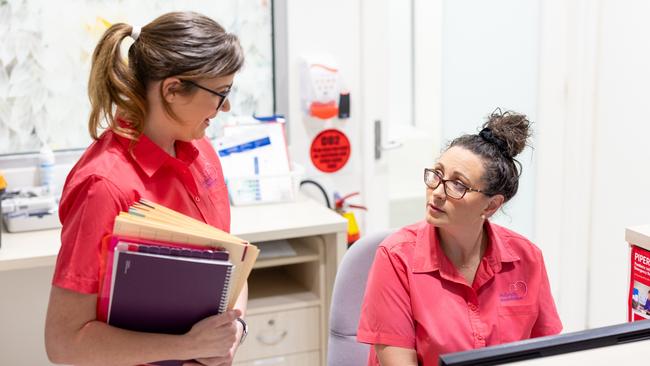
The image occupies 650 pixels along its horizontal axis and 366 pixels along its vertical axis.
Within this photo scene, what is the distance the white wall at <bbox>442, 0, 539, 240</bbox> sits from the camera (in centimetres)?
326

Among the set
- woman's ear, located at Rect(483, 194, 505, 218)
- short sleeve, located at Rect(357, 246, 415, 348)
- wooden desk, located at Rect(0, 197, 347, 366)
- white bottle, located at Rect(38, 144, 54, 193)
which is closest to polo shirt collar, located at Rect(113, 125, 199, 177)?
short sleeve, located at Rect(357, 246, 415, 348)

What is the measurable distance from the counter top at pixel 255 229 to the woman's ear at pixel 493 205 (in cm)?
83

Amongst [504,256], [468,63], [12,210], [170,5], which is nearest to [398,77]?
[468,63]

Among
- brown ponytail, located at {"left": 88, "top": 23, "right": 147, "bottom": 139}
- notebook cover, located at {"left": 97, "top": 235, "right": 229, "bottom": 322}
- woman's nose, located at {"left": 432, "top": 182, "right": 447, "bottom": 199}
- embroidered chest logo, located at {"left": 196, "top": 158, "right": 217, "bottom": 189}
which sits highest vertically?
brown ponytail, located at {"left": 88, "top": 23, "right": 147, "bottom": 139}

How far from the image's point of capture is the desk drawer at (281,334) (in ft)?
8.21

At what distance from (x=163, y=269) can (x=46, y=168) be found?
4.62 ft

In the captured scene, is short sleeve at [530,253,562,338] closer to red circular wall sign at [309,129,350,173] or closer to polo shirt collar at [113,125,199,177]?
polo shirt collar at [113,125,199,177]

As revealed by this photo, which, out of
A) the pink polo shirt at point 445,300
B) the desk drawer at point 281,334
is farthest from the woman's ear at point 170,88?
the desk drawer at point 281,334

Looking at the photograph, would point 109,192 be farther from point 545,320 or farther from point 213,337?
point 545,320

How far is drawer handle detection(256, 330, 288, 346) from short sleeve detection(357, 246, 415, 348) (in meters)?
0.93

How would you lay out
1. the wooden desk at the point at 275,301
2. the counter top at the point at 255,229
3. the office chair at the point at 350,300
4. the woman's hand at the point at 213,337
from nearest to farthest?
the woman's hand at the point at 213,337, the office chair at the point at 350,300, the counter top at the point at 255,229, the wooden desk at the point at 275,301

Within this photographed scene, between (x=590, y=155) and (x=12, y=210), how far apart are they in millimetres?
2153

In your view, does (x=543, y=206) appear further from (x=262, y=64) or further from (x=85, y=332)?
(x=85, y=332)

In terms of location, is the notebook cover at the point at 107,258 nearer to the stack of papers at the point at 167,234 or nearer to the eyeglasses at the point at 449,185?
the stack of papers at the point at 167,234
